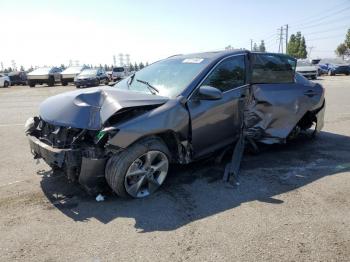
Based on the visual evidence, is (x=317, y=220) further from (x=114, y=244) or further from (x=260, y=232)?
(x=114, y=244)

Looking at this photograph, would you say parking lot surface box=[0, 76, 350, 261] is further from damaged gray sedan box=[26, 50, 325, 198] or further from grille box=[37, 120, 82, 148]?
grille box=[37, 120, 82, 148]

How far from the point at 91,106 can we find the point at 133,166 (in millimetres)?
845

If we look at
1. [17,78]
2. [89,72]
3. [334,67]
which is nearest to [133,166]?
[89,72]

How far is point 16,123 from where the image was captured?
960 centimetres

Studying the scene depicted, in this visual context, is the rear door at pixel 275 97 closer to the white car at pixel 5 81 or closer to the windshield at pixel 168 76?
the windshield at pixel 168 76

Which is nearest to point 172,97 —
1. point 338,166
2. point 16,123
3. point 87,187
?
point 87,187

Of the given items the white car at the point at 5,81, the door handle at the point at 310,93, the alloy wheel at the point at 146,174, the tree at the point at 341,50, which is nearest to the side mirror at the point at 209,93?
the alloy wheel at the point at 146,174

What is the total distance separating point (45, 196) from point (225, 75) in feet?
9.44

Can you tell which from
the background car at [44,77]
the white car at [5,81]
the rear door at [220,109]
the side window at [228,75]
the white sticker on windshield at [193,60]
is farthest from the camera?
the white car at [5,81]

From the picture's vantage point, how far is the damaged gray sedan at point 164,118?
4023 millimetres

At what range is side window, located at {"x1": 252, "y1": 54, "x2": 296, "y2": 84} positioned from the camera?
575cm

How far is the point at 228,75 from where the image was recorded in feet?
17.4

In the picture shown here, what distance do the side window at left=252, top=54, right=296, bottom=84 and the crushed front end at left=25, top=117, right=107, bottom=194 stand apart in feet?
9.07

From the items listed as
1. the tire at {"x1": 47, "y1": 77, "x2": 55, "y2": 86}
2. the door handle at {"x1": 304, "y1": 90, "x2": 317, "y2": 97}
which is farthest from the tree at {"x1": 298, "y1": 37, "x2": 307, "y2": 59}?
the door handle at {"x1": 304, "y1": 90, "x2": 317, "y2": 97}
